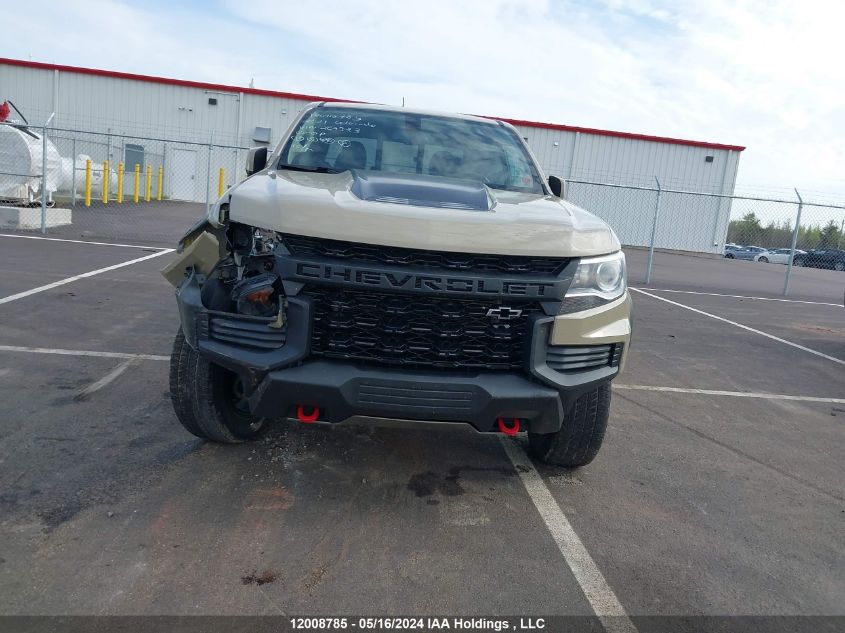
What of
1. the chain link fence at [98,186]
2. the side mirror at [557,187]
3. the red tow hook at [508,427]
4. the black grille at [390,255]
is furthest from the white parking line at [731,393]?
the chain link fence at [98,186]

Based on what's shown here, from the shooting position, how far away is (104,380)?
4930 millimetres

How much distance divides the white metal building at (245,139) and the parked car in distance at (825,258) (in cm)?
468

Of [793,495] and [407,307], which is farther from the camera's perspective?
[793,495]

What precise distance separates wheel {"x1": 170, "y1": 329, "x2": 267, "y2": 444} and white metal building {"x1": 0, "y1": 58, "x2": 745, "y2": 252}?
1055 inches

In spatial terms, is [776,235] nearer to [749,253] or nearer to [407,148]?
[749,253]

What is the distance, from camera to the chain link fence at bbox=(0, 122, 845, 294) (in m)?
14.7

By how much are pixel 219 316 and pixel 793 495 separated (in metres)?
3.15

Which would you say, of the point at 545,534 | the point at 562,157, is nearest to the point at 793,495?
the point at 545,534

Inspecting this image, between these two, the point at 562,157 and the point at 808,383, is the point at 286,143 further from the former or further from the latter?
the point at 562,157

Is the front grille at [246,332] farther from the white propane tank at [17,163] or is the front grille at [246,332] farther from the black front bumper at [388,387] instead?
the white propane tank at [17,163]

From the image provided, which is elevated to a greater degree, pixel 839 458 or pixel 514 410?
pixel 514 410

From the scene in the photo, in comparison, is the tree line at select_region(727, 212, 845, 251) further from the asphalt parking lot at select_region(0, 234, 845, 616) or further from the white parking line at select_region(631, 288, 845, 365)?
the asphalt parking lot at select_region(0, 234, 845, 616)

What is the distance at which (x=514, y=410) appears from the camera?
292 centimetres

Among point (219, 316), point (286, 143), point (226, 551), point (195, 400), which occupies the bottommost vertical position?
point (226, 551)
